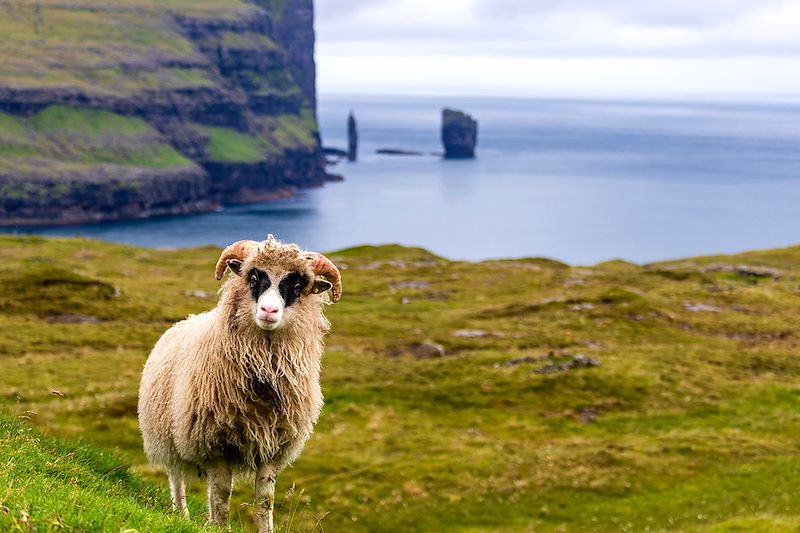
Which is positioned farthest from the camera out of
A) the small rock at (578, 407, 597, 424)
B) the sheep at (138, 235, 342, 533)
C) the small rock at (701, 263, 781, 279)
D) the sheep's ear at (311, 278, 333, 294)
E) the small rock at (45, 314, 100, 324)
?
the small rock at (701, 263, 781, 279)

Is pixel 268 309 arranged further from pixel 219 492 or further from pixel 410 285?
pixel 410 285

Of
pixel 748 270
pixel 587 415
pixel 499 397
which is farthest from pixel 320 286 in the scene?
pixel 748 270

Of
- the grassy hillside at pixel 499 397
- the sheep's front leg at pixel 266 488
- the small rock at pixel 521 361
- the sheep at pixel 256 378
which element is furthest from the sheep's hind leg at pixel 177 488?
the small rock at pixel 521 361

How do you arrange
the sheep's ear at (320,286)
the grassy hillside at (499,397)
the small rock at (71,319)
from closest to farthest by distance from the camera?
the sheep's ear at (320,286) < the grassy hillside at (499,397) < the small rock at (71,319)

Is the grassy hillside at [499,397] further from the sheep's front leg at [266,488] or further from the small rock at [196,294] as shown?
the sheep's front leg at [266,488]

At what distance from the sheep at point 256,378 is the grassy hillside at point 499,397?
1218 millimetres

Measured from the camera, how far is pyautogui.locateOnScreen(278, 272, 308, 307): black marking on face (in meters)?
13.8

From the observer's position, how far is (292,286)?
46.1 ft

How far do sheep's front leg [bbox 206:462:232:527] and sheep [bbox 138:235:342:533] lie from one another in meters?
0.02

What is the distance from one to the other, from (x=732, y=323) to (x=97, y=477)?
58.6 metres

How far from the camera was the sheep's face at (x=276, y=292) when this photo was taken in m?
13.2

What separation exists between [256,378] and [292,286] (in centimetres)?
169

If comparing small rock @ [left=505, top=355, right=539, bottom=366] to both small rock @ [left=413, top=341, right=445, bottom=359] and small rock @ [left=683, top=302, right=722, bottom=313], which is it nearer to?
small rock @ [left=413, top=341, right=445, bottom=359]

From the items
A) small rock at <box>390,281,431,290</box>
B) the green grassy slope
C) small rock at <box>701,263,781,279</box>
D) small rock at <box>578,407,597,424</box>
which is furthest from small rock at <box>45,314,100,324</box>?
small rock at <box>701,263,781,279</box>
